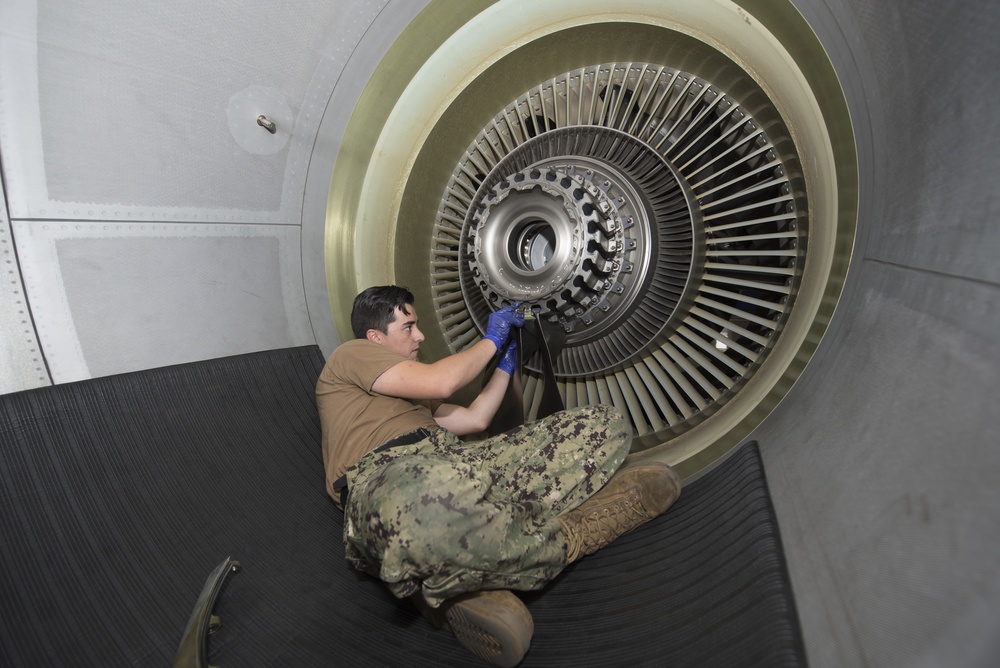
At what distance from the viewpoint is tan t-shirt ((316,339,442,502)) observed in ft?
4.23

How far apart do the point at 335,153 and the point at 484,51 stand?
45cm

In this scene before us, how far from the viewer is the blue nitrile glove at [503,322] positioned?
57.1 inches

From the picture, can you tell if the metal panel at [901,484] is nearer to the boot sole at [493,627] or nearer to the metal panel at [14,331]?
the boot sole at [493,627]

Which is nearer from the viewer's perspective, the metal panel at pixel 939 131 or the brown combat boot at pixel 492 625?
the metal panel at pixel 939 131

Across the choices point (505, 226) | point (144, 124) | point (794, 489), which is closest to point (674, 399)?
point (794, 489)

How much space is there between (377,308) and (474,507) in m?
0.61

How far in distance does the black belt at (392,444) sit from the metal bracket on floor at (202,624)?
24cm

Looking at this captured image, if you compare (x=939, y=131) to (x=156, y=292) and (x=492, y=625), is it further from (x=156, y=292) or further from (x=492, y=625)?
(x=156, y=292)

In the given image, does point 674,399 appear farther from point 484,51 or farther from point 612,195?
point 484,51

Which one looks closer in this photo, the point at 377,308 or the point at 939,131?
the point at 939,131

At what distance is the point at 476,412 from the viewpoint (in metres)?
1.57

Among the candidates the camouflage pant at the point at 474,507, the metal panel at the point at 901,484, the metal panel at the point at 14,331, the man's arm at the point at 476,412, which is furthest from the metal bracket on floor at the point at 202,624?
the metal panel at the point at 901,484

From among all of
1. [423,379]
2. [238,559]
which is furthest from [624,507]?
[238,559]

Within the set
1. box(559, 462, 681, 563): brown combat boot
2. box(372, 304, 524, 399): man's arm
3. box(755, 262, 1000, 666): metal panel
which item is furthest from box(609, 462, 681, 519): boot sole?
box(372, 304, 524, 399): man's arm
